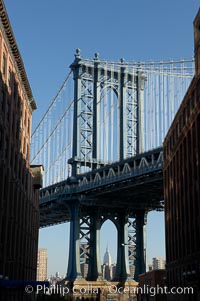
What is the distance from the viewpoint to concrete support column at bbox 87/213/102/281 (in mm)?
113312

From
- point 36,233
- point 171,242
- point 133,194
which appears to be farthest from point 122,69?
point 171,242

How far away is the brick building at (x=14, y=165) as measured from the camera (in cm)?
5178

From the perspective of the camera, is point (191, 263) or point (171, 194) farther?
point (171, 194)

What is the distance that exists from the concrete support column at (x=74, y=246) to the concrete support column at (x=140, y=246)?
13.7 metres

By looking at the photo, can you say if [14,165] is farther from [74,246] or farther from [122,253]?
[122,253]

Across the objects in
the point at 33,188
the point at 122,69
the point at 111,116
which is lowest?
the point at 33,188

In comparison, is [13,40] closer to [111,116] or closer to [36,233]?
[36,233]

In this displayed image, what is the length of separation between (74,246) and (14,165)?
179 ft

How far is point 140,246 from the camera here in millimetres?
118188

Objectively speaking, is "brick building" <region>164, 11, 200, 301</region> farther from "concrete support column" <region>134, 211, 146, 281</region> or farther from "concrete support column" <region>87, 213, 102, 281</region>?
"concrete support column" <region>134, 211, 146, 281</region>

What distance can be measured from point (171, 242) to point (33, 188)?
779 inches

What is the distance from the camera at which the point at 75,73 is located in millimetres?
114938

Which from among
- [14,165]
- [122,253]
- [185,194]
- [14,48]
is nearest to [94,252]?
[122,253]

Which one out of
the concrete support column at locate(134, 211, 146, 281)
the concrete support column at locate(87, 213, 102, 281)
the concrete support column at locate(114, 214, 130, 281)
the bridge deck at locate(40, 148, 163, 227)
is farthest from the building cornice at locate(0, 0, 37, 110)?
the concrete support column at locate(134, 211, 146, 281)
